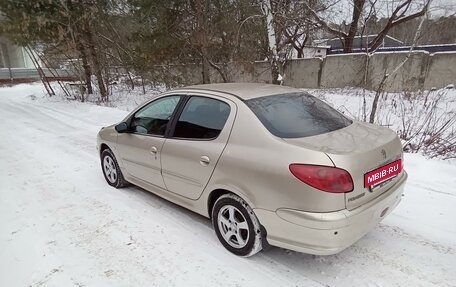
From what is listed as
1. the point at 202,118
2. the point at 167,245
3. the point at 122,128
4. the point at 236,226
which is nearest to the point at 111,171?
the point at 122,128

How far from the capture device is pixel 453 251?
2.93m

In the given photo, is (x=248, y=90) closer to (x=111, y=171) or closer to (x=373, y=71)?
(x=111, y=171)

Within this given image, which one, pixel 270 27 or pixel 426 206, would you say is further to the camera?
pixel 270 27

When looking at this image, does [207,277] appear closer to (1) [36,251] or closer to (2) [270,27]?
(1) [36,251]

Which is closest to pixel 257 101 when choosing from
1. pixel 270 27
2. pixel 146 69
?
pixel 270 27

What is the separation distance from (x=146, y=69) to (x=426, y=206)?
A: 1160 cm

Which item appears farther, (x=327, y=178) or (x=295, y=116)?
(x=295, y=116)

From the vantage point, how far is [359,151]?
8.13ft

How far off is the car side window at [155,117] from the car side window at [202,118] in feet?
0.82

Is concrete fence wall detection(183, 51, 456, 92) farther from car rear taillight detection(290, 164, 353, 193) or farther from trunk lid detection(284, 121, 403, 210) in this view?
car rear taillight detection(290, 164, 353, 193)

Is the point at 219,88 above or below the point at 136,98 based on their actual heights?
above

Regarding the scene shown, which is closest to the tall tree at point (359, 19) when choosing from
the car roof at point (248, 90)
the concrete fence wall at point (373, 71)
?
the concrete fence wall at point (373, 71)

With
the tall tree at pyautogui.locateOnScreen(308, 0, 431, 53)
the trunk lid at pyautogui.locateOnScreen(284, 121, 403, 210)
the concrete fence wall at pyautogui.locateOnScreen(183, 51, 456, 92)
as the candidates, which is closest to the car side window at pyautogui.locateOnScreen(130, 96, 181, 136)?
the trunk lid at pyautogui.locateOnScreen(284, 121, 403, 210)

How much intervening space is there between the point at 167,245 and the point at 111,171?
201 cm
